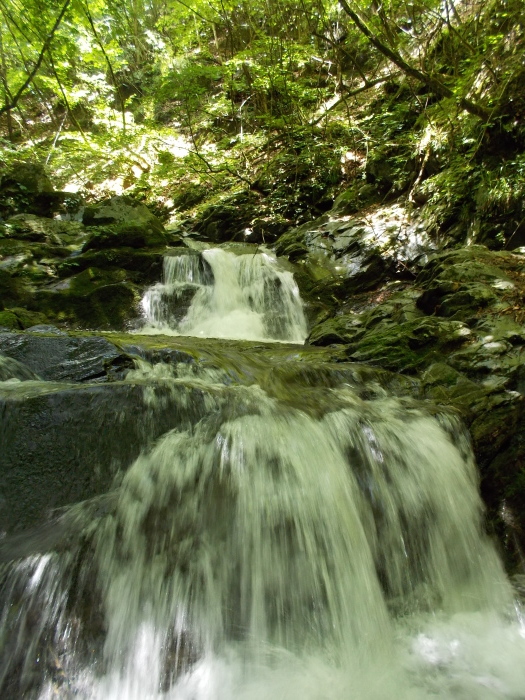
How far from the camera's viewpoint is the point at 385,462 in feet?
10.3

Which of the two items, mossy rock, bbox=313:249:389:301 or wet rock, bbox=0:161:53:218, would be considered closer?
mossy rock, bbox=313:249:389:301

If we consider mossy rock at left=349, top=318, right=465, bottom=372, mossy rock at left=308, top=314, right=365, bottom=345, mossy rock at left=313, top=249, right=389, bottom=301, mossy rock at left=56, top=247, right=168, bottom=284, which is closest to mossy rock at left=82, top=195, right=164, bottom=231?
mossy rock at left=56, top=247, right=168, bottom=284

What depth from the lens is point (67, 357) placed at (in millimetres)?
3699

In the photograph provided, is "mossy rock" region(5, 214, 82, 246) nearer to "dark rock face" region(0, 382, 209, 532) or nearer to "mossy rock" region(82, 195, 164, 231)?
"mossy rock" region(82, 195, 164, 231)

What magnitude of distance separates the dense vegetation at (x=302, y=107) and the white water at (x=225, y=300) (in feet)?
6.47

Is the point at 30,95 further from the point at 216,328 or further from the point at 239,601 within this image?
the point at 239,601

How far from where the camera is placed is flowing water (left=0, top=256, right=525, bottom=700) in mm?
2043

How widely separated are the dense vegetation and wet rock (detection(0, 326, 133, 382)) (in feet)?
14.1

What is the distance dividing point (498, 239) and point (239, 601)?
6.90m

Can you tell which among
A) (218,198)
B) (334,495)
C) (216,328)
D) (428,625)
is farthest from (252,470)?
(218,198)

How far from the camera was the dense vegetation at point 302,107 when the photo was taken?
6902mm

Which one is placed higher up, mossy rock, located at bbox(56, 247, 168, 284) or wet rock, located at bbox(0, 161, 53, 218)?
wet rock, located at bbox(0, 161, 53, 218)

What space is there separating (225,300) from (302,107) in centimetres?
516

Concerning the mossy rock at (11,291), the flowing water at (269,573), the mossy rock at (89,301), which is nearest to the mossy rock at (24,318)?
the mossy rock at (89,301)
